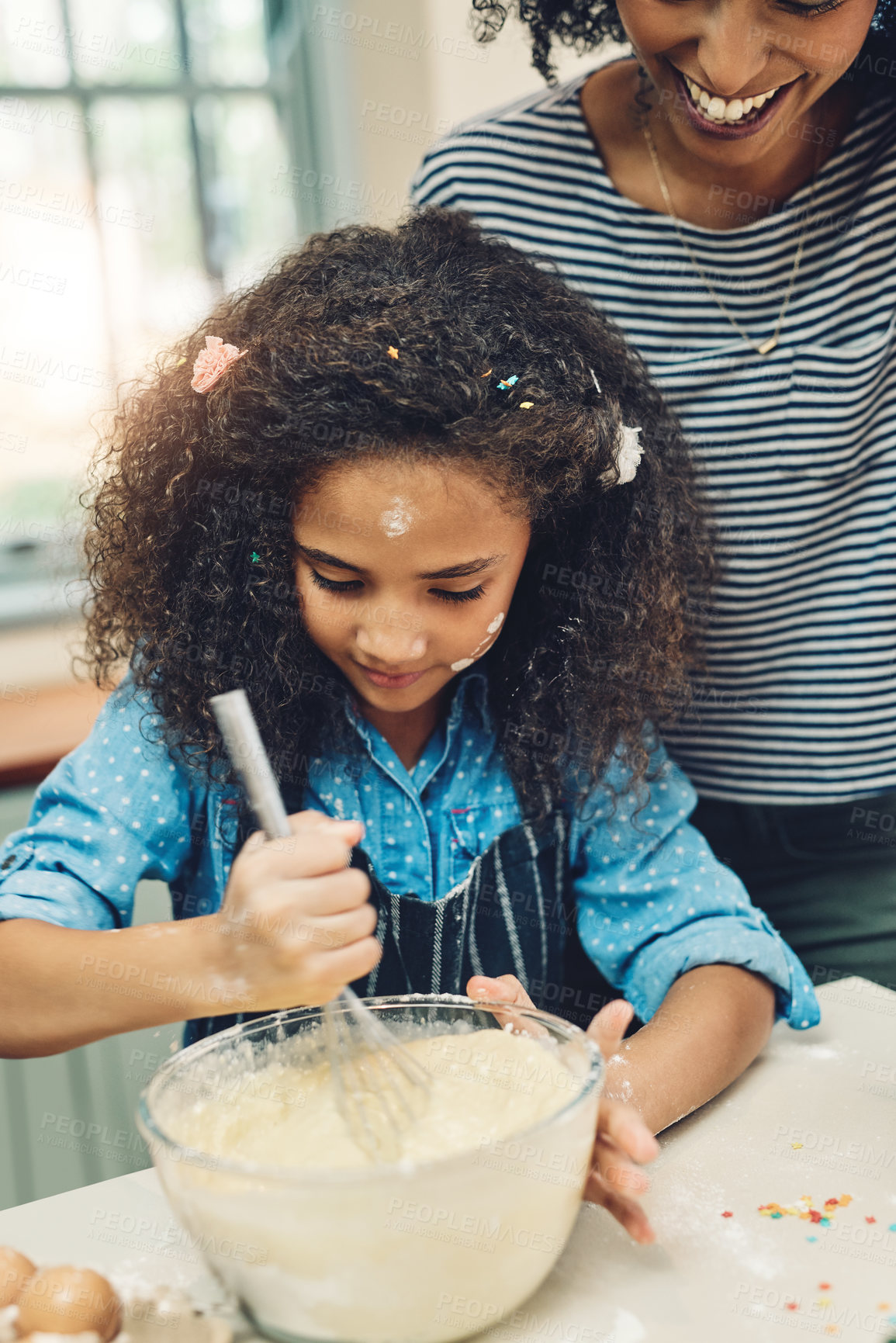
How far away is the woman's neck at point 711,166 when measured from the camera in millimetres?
1158

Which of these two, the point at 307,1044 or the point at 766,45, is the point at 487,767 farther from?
the point at 766,45

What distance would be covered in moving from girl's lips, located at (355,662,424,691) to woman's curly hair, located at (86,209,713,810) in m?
0.08

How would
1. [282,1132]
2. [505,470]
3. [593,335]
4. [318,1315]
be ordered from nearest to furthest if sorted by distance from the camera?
[318,1315] < [282,1132] < [505,470] < [593,335]

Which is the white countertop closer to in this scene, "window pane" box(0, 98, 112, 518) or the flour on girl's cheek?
the flour on girl's cheek

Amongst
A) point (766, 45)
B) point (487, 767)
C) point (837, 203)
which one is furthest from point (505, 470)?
point (837, 203)

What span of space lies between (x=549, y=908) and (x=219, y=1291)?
1.76 ft

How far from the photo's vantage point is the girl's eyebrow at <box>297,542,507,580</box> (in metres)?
0.86

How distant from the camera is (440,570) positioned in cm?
86

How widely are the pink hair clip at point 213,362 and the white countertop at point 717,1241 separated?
22.9 inches

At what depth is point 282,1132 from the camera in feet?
2.23

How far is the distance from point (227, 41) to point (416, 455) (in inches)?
95.0

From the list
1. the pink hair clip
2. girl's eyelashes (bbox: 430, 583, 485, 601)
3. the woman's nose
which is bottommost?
girl's eyelashes (bbox: 430, 583, 485, 601)

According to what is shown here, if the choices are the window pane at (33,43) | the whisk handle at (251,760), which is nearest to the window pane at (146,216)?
the window pane at (33,43)

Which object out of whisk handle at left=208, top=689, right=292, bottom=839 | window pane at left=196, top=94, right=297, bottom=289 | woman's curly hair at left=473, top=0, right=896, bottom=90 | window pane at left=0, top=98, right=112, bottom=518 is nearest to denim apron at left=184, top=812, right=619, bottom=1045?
whisk handle at left=208, top=689, right=292, bottom=839
